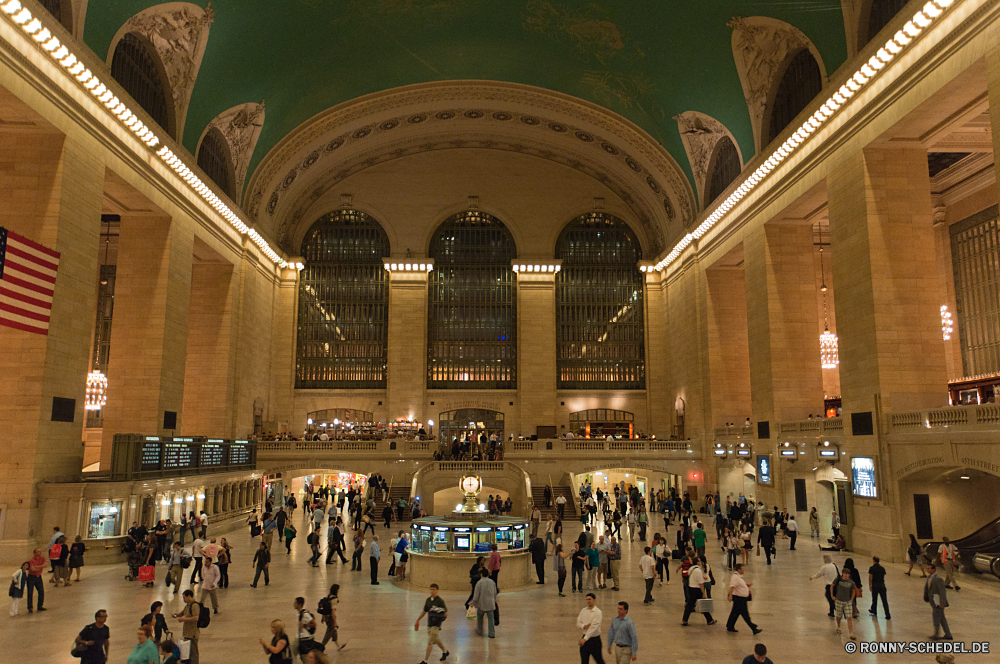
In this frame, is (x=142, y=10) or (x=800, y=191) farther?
(x=800, y=191)

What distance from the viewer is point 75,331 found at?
1773 cm

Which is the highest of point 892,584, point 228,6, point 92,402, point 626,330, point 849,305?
point 228,6

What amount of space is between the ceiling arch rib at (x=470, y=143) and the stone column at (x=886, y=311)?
525 inches

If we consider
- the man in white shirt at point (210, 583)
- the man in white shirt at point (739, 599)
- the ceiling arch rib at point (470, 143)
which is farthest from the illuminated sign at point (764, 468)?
the man in white shirt at point (210, 583)

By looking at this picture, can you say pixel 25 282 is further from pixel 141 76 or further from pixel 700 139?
pixel 700 139

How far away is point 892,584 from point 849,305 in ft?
25.9

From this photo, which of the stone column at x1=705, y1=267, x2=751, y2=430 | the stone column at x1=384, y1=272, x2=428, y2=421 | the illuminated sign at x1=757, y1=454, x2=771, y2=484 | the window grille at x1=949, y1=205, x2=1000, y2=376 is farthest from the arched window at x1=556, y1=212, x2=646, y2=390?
the window grille at x1=949, y1=205, x2=1000, y2=376

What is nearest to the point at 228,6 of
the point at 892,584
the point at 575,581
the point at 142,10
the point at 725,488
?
the point at 142,10

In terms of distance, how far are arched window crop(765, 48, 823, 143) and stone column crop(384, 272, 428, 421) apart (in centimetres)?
1983

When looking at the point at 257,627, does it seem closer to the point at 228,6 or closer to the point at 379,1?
the point at 228,6

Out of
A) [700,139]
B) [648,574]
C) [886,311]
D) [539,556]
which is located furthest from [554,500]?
[700,139]

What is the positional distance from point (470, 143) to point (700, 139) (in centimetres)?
1346

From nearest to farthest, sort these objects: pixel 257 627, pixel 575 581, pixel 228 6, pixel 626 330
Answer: pixel 257 627, pixel 575 581, pixel 228 6, pixel 626 330

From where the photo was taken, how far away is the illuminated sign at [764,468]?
23938 mm
